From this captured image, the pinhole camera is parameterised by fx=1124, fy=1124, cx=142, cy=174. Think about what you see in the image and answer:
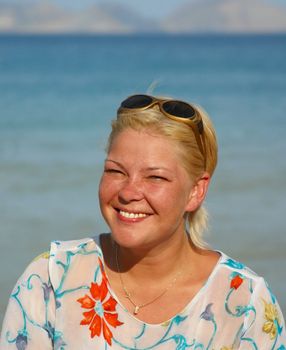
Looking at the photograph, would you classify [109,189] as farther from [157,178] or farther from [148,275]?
[148,275]

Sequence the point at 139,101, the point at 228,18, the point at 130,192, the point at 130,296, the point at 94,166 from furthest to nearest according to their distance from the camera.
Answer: the point at 228,18
the point at 94,166
the point at 130,296
the point at 139,101
the point at 130,192

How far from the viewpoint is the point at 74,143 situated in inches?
518

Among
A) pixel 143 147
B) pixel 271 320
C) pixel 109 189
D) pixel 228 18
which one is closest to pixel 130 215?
pixel 109 189

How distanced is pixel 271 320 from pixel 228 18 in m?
122

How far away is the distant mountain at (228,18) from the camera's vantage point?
120 metres

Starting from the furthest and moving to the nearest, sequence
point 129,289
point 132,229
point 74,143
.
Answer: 1. point 74,143
2. point 129,289
3. point 132,229

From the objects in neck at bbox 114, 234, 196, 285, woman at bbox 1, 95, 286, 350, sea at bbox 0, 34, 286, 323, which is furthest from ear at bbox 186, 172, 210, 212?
sea at bbox 0, 34, 286, 323

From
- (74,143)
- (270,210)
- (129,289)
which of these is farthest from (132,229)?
(74,143)

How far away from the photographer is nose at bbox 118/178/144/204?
361 cm

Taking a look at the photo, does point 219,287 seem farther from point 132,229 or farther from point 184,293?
point 132,229

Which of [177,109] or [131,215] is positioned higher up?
[177,109]

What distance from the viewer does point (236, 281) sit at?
3.76 meters

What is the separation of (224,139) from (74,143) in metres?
1.79

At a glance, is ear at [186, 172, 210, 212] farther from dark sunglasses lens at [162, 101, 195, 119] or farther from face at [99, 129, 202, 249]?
dark sunglasses lens at [162, 101, 195, 119]
